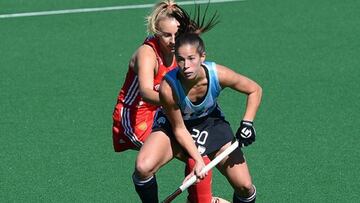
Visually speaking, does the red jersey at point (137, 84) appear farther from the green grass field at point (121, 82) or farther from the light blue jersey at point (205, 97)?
the green grass field at point (121, 82)

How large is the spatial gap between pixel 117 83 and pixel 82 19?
7.57 ft

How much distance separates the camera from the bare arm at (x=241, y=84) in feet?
19.0

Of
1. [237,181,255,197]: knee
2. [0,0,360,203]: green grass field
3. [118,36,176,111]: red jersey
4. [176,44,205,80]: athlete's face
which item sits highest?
[176,44,205,80]: athlete's face

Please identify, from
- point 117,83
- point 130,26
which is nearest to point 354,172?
point 117,83

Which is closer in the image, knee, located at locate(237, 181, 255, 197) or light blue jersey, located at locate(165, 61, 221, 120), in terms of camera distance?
light blue jersey, located at locate(165, 61, 221, 120)

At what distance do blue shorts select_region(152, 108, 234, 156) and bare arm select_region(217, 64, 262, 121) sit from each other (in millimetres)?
208

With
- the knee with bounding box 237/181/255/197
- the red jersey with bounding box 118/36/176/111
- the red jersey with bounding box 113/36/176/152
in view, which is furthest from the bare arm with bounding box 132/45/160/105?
the knee with bounding box 237/181/255/197

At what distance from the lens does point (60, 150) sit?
25.4 ft

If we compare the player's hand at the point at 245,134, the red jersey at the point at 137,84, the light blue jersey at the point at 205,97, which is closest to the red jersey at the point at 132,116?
the red jersey at the point at 137,84

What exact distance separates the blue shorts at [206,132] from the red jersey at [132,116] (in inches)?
15.3

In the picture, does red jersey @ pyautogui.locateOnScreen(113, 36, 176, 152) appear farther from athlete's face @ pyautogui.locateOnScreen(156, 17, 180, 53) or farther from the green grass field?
the green grass field

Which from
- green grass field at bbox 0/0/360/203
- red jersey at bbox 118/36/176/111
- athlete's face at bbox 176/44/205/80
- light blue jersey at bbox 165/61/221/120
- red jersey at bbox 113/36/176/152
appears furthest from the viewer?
green grass field at bbox 0/0/360/203

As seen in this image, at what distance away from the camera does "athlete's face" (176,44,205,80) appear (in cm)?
560

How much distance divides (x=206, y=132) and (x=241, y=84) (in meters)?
0.40
